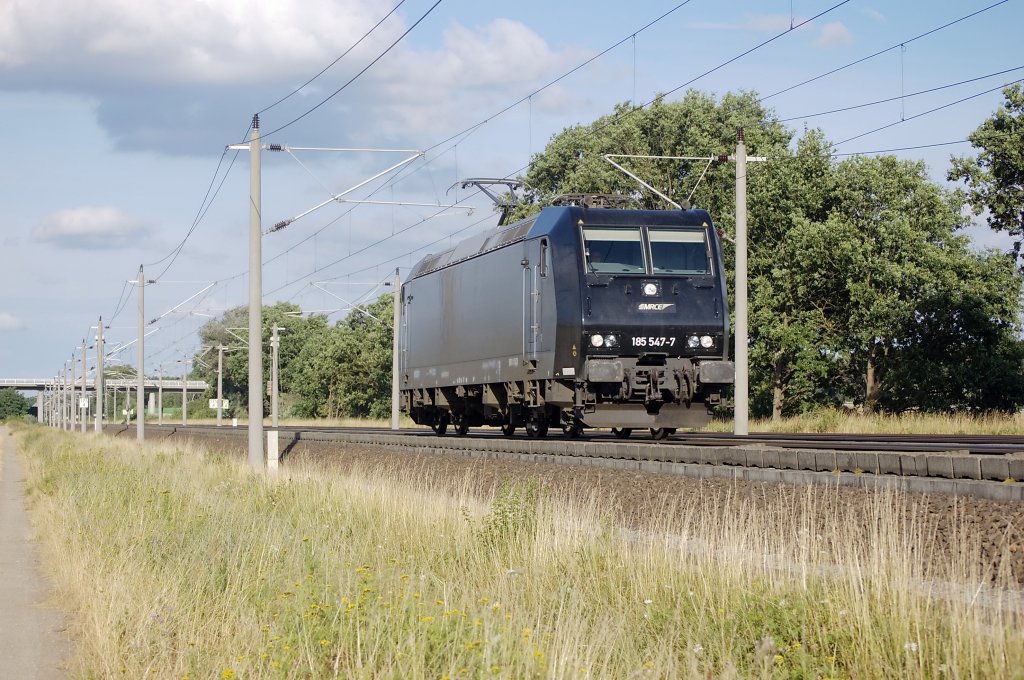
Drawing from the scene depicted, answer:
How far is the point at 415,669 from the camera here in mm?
6422

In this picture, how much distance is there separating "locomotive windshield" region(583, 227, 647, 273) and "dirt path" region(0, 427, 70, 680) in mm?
10704

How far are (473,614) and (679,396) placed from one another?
15.5 meters

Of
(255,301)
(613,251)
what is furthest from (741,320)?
(255,301)

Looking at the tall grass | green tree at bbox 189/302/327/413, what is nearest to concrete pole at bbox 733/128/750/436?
the tall grass

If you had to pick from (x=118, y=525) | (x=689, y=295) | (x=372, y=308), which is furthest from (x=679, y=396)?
(x=372, y=308)

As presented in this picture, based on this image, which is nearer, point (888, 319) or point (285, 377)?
point (888, 319)

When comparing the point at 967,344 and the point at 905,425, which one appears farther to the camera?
the point at 967,344

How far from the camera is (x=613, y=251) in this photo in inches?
923

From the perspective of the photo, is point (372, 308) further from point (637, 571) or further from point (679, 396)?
point (637, 571)

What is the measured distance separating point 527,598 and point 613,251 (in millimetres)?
14985

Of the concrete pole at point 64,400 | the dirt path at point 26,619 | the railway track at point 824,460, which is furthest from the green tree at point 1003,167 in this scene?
the concrete pole at point 64,400

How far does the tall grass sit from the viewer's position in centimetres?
674

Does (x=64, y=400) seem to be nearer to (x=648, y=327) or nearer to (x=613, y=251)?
(x=613, y=251)

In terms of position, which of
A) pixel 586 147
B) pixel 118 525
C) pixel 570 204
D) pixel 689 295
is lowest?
pixel 118 525
